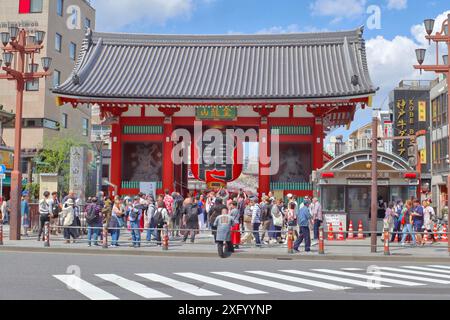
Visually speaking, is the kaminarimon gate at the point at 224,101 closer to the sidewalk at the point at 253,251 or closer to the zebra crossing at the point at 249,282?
the sidewalk at the point at 253,251

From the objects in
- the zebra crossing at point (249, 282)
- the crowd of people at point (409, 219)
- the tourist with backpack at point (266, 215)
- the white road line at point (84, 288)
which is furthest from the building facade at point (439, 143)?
the white road line at point (84, 288)

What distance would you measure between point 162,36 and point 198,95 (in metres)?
8.58

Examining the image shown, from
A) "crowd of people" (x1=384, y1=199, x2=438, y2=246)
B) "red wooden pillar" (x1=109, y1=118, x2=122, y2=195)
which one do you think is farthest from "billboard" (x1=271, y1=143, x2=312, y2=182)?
"red wooden pillar" (x1=109, y1=118, x2=122, y2=195)

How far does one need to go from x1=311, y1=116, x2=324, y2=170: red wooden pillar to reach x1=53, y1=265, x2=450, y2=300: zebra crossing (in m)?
12.0

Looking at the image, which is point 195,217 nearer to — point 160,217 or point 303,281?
point 160,217

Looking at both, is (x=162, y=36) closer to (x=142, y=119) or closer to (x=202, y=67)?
(x=202, y=67)

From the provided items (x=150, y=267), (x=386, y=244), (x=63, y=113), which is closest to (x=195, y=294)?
(x=150, y=267)

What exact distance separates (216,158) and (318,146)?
5686 millimetres

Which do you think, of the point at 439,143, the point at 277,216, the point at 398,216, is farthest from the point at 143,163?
the point at 439,143

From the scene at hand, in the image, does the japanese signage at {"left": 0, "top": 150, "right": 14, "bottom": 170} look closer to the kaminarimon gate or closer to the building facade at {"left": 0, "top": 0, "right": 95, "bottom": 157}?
the building facade at {"left": 0, "top": 0, "right": 95, "bottom": 157}

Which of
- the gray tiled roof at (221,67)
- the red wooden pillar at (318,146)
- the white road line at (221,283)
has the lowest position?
the white road line at (221,283)

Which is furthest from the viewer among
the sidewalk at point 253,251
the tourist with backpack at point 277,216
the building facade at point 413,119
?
the building facade at point 413,119

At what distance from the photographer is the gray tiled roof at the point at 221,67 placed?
26.1 m

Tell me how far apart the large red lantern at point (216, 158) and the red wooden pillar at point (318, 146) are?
13.7 feet
